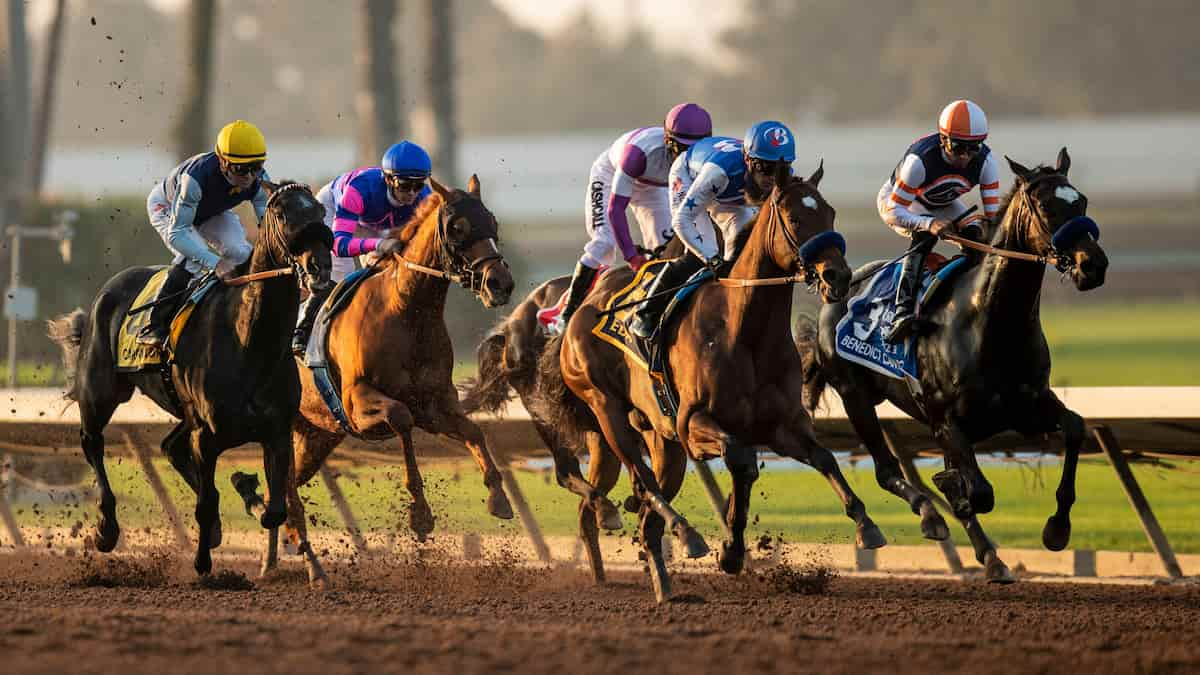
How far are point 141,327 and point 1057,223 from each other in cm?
378

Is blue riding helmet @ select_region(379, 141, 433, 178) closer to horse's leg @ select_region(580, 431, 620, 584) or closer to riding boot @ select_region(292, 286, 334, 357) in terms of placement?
riding boot @ select_region(292, 286, 334, 357)

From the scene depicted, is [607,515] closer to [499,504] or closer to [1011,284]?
[499,504]

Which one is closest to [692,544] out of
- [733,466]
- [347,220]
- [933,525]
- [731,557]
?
[731,557]

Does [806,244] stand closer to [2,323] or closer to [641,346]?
[641,346]

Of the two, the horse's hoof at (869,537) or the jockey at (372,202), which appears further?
the jockey at (372,202)

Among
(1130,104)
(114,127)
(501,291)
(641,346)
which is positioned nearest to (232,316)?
(501,291)

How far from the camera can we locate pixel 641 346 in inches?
322

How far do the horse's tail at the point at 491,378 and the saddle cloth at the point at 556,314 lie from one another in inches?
11.4

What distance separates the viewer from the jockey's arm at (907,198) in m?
8.53

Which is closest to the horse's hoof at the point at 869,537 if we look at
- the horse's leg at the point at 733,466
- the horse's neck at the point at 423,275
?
the horse's leg at the point at 733,466

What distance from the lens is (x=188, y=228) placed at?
8461mm

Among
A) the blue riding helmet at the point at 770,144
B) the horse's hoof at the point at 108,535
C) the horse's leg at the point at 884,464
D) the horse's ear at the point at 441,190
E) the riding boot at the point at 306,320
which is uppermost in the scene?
the blue riding helmet at the point at 770,144

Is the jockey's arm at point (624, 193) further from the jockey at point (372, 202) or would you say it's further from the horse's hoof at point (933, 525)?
the horse's hoof at point (933, 525)

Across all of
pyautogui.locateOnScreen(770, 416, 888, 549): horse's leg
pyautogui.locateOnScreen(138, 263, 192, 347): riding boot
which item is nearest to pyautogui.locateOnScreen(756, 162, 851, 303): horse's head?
pyautogui.locateOnScreen(770, 416, 888, 549): horse's leg
